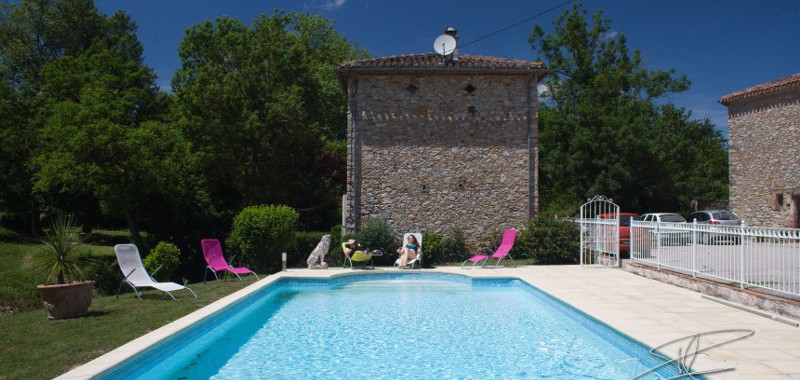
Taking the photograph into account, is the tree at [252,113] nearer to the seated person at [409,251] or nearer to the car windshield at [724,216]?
the seated person at [409,251]

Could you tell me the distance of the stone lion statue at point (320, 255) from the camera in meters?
13.3

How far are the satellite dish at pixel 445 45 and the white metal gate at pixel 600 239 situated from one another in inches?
233

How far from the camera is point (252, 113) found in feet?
62.6

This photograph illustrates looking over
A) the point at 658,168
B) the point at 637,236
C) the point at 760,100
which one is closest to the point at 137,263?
the point at 637,236

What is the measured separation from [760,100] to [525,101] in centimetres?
1419

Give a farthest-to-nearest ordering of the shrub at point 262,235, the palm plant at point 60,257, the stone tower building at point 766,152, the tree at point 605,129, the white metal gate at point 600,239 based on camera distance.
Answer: the tree at point 605,129 < the stone tower building at point 766,152 < the shrub at point 262,235 < the white metal gate at point 600,239 < the palm plant at point 60,257

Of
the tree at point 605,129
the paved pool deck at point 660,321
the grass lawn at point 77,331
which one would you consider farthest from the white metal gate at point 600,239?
the grass lawn at point 77,331

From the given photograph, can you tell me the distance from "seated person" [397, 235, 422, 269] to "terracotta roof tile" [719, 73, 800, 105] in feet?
58.8

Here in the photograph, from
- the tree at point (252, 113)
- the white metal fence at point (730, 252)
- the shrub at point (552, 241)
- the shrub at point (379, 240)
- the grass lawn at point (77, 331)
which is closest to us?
the grass lawn at point (77, 331)

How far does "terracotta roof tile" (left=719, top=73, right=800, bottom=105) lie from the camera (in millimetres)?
21453

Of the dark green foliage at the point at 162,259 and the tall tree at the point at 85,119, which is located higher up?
the tall tree at the point at 85,119

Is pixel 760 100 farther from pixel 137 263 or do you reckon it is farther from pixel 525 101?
pixel 137 263

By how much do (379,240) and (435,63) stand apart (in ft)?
18.2

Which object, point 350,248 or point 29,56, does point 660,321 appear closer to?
point 350,248
